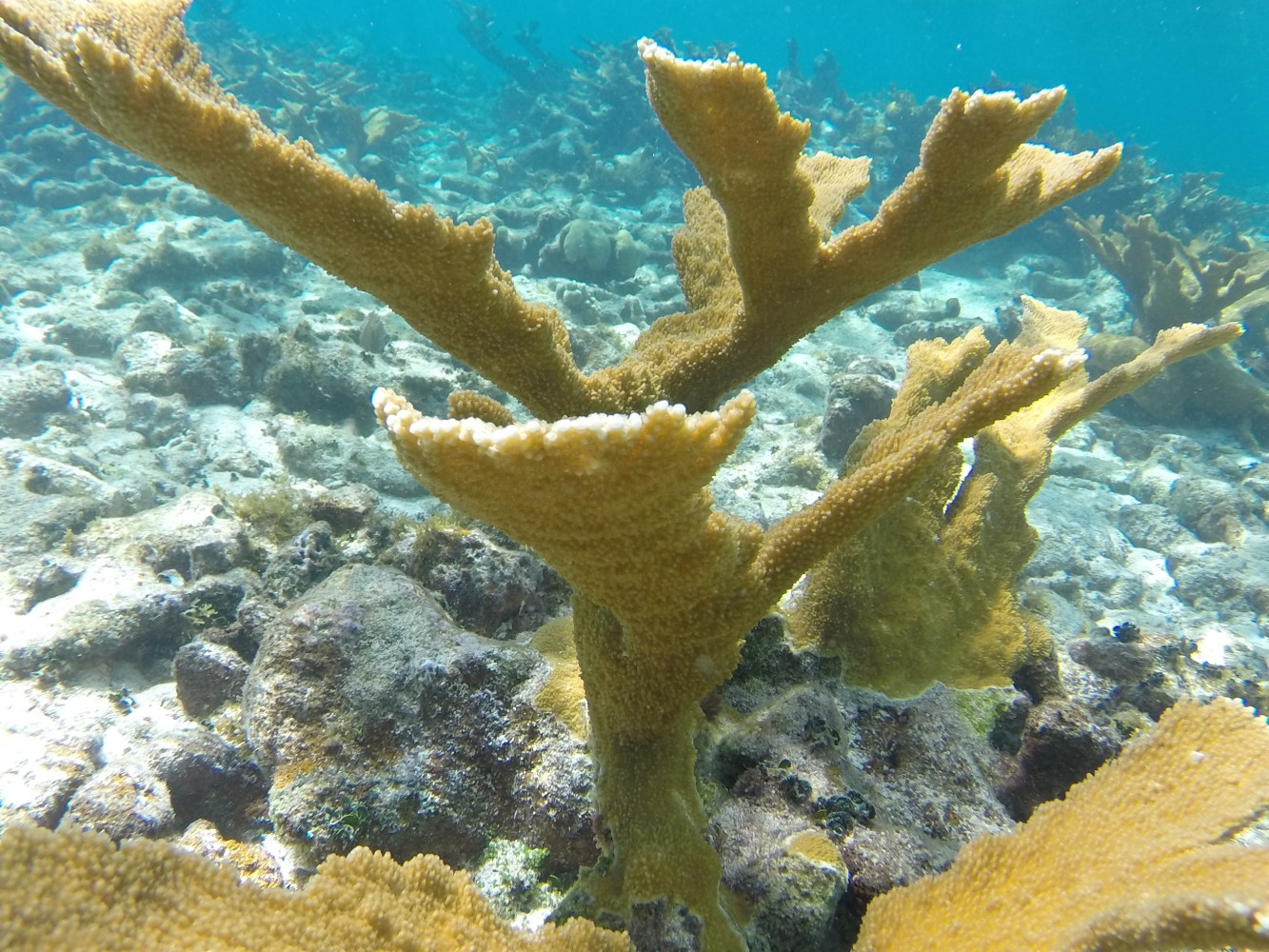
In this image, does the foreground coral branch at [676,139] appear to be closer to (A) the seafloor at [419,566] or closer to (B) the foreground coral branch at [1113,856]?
(A) the seafloor at [419,566]

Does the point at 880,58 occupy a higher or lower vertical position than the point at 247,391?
higher

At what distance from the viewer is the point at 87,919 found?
1245 mm

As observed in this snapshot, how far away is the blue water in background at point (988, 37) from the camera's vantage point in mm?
57094

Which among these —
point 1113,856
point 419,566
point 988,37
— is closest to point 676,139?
point 1113,856

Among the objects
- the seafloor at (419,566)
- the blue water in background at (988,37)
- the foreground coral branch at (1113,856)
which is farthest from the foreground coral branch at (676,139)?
the blue water in background at (988,37)

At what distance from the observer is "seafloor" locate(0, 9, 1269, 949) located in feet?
8.25

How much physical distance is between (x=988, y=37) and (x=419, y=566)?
4977 inches

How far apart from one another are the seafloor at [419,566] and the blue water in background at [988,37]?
134 feet

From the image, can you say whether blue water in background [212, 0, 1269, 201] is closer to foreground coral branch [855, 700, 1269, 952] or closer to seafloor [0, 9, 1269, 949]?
seafloor [0, 9, 1269, 949]

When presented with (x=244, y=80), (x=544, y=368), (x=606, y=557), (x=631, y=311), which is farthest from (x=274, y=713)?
(x=244, y=80)

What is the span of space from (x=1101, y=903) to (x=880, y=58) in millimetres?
98720

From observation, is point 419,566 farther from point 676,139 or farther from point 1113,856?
point 1113,856

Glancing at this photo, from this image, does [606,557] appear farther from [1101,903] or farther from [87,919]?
[1101,903]

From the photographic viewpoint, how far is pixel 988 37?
96.0 m
